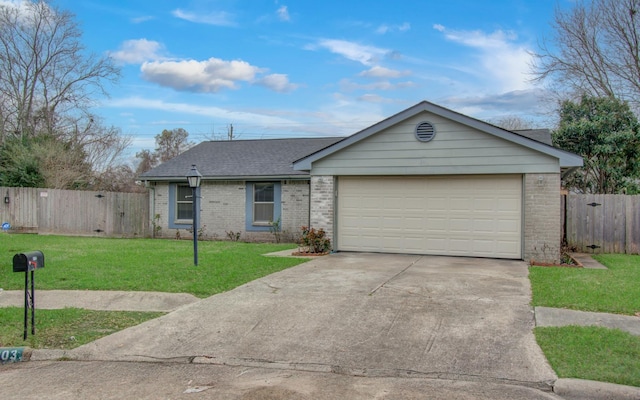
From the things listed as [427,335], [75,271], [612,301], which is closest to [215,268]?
[75,271]

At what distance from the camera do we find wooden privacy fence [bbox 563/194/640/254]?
15117mm

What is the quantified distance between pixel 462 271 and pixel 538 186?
3280 mm

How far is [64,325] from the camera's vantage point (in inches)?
279

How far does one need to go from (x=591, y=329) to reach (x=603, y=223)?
1042 centimetres

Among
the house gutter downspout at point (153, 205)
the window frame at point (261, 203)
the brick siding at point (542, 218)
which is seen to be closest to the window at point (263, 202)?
the window frame at point (261, 203)

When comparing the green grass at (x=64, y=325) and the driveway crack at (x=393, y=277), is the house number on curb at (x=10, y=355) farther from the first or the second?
the driveway crack at (x=393, y=277)

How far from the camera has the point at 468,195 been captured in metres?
13.3

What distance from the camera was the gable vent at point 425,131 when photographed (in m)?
13.4

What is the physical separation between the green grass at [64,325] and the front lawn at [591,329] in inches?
217

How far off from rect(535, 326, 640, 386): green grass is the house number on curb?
19.8ft

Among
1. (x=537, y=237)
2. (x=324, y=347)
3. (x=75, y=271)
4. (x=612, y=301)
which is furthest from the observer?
(x=537, y=237)

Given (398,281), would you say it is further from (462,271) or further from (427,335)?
(427,335)

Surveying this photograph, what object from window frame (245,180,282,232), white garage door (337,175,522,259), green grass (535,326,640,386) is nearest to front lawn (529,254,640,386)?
green grass (535,326,640,386)

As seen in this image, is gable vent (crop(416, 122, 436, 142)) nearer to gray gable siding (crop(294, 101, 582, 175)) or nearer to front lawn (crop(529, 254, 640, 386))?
gray gable siding (crop(294, 101, 582, 175))
